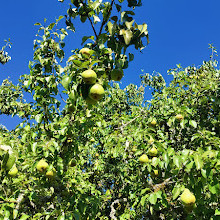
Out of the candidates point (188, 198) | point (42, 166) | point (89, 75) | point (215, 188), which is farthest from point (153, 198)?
point (89, 75)

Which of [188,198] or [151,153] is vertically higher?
[151,153]

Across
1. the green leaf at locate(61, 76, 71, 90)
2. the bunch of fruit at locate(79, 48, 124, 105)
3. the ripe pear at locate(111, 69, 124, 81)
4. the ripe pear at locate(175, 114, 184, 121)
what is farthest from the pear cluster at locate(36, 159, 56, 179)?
the ripe pear at locate(175, 114, 184, 121)

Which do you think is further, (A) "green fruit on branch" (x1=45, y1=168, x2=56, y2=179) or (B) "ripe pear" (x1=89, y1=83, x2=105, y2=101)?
(A) "green fruit on branch" (x1=45, y1=168, x2=56, y2=179)

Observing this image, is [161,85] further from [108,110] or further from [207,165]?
[207,165]

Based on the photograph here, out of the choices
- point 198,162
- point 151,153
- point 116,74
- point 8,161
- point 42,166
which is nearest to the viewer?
point 8,161

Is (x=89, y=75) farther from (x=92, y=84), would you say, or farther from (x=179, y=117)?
(x=179, y=117)

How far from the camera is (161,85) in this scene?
26.1 ft

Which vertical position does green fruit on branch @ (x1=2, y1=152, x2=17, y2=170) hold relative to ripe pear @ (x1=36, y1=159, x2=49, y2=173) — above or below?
below

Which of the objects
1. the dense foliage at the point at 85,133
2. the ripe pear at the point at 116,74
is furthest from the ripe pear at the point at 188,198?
the ripe pear at the point at 116,74

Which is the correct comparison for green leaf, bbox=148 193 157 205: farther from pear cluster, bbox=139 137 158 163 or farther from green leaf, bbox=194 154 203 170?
green leaf, bbox=194 154 203 170

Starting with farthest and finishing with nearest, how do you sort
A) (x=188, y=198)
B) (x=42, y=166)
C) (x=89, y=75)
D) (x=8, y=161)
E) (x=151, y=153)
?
1. (x=151, y=153)
2. (x=188, y=198)
3. (x=42, y=166)
4. (x=89, y=75)
5. (x=8, y=161)

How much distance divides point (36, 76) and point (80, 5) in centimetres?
98

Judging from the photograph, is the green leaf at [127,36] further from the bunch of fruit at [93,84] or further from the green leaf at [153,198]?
the green leaf at [153,198]

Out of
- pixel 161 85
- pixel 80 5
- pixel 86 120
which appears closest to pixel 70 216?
pixel 86 120
